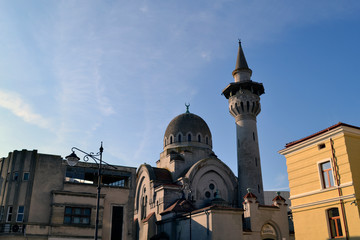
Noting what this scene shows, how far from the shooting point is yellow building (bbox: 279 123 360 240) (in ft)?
54.3

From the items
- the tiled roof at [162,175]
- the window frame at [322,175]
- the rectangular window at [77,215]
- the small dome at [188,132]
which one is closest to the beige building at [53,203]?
the rectangular window at [77,215]

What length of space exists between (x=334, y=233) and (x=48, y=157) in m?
19.2

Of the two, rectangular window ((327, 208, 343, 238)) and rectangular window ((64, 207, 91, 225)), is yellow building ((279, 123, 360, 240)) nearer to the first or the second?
rectangular window ((327, 208, 343, 238))

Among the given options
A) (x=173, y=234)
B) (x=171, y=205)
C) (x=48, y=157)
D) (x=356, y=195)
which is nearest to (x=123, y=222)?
(x=48, y=157)

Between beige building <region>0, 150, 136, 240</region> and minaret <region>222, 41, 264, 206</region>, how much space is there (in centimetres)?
1834

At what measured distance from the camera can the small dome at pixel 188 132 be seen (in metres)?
46.4

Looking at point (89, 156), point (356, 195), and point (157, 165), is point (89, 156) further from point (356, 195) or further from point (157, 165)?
point (157, 165)

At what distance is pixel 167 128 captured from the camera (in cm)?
4919

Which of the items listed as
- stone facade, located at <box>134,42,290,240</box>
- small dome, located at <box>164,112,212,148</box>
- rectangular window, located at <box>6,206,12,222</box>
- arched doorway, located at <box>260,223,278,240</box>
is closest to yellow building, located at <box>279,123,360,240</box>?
stone facade, located at <box>134,42,290,240</box>

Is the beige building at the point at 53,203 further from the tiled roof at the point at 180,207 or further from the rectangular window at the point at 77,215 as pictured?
the tiled roof at the point at 180,207

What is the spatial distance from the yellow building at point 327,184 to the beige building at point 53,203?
1274 centimetres

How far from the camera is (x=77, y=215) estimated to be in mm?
24312

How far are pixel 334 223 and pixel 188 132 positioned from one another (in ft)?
99.0

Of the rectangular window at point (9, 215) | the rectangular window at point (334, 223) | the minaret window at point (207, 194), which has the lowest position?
the rectangular window at point (334, 223)
